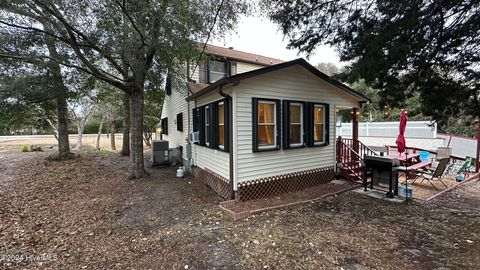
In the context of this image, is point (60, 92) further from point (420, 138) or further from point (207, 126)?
point (420, 138)

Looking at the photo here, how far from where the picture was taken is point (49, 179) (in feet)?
25.7

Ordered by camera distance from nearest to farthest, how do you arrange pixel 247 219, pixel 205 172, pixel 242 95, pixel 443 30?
pixel 443 30 → pixel 247 219 → pixel 242 95 → pixel 205 172

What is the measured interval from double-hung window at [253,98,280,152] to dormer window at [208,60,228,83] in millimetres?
4717

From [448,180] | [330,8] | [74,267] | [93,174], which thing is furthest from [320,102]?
[93,174]

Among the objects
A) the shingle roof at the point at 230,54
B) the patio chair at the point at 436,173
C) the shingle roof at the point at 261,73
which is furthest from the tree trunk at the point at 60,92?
the patio chair at the point at 436,173

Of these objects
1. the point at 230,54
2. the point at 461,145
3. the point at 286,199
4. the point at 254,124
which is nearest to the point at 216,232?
the point at 286,199

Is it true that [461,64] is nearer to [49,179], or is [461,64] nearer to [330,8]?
[330,8]

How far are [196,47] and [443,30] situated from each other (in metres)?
6.00

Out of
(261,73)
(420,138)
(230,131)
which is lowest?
(420,138)

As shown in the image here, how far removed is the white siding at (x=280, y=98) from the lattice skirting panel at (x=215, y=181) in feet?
2.08

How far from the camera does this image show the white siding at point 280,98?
5.55m

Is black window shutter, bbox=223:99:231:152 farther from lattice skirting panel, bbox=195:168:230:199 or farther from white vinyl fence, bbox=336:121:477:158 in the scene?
white vinyl fence, bbox=336:121:477:158

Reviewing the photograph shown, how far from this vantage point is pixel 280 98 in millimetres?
6168

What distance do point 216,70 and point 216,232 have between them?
7816 millimetres
